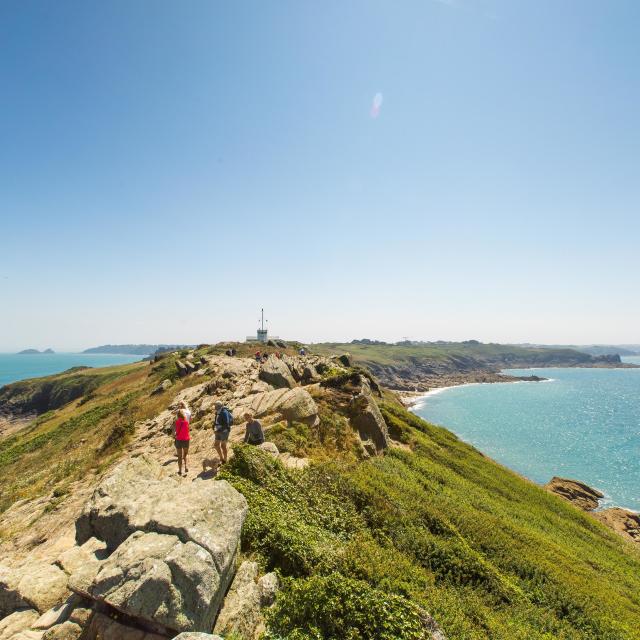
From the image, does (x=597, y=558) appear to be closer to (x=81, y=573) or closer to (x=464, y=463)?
(x=464, y=463)

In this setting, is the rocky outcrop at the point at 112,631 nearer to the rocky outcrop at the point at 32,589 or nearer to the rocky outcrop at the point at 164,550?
the rocky outcrop at the point at 164,550

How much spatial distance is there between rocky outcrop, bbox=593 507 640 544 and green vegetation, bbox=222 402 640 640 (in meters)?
21.9

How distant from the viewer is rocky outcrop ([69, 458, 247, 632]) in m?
7.24

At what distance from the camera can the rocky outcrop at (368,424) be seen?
2633cm

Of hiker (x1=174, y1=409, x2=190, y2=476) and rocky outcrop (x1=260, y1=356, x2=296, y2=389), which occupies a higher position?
rocky outcrop (x1=260, y1=356, x2=296, y2=389)

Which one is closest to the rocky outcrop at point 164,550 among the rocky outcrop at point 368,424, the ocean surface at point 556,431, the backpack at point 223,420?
the backpack at point 223,420

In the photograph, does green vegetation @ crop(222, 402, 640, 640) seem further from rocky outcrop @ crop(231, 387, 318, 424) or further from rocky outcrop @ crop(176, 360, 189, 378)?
rocky outcrop @ crop(176, 360, 189, 378)

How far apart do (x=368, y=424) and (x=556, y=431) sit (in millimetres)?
94391

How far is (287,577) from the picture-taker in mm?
10297

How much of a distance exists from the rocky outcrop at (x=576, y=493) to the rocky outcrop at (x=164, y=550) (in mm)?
55015

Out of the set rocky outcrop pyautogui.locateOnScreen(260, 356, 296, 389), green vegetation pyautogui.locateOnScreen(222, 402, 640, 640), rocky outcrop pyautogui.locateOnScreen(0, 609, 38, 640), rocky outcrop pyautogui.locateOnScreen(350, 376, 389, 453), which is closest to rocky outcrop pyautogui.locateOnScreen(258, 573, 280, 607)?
green vegetation pyautogui.locateOnScreen(222, 402, 640, 640)

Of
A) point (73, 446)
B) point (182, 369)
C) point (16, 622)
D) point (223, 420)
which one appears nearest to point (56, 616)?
point (16, 622)

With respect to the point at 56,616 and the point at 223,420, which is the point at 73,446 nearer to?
the point at 223,420

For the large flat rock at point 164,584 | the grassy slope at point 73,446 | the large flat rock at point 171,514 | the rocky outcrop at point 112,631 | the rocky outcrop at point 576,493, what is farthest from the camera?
the rocky outcrop at point 576,493
